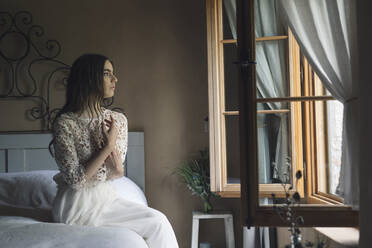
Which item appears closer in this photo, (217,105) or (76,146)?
(76,146)

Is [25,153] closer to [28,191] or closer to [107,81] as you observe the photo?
[28,191]

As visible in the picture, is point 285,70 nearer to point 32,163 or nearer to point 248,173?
point 248,173

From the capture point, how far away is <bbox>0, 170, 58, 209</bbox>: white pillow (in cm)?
262

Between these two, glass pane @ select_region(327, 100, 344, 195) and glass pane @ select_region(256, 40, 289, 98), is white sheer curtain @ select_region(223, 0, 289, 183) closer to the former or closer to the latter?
glass pane @ select_region(256, 40, 289, 98)

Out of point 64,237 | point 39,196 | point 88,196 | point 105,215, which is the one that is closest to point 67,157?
point 88,196

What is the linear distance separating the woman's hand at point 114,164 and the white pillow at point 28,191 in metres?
0.64

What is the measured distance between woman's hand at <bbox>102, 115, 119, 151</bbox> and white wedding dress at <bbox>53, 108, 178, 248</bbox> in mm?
30

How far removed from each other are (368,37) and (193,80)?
2.16 metres

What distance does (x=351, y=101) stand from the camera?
180 cm

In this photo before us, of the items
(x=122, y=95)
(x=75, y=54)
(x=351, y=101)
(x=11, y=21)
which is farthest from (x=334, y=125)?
(x=11, y=21)

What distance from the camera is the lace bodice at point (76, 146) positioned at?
1.99 meters

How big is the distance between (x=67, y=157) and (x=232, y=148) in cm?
123

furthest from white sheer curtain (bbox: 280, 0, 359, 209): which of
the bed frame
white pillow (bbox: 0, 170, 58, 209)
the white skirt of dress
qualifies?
the bed frame

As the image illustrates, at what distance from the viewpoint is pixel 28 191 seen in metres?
2.67
